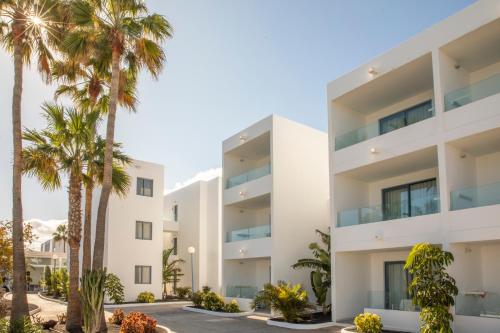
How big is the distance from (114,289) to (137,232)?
13.6 ft

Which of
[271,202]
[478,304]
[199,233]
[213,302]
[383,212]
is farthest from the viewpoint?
[199,233]

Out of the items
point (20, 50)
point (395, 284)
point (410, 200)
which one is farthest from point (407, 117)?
point (20, 50)

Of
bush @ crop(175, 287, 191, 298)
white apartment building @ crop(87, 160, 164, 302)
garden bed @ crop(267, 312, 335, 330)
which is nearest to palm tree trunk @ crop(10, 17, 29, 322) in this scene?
garden bed @ crop(267, 312, 335, 330)

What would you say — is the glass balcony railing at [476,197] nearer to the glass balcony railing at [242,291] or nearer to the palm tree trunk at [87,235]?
the palm tree trunk at [87,235]

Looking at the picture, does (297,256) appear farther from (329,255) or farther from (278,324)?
(278,324)

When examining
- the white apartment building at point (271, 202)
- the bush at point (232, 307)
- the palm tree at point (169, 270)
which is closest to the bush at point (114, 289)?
the palm tree at point (169, 270)

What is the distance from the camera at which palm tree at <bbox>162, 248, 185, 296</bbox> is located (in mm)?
35250

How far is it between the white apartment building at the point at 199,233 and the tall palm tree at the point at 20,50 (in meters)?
19.9

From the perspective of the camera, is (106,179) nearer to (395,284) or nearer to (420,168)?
(420,168)

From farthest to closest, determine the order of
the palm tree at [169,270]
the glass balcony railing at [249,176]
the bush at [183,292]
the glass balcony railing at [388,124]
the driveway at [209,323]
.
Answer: the palm tree at [169,270]
the bush at [183,292]
the glass balcony railing at [249,176]
the glass balcony railing at [388,124]
the driveway at [209,323]

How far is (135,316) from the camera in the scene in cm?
1614

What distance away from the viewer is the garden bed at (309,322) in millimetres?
19172

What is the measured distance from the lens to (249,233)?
25516mm

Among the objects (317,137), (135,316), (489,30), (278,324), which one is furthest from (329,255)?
(489,30)
